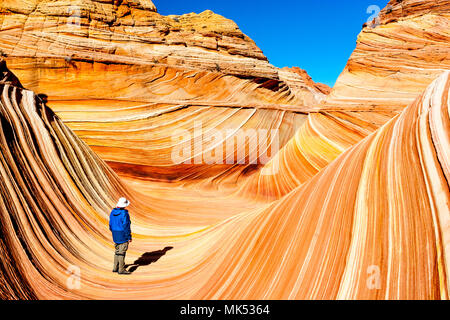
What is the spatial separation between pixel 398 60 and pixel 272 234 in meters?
6.90

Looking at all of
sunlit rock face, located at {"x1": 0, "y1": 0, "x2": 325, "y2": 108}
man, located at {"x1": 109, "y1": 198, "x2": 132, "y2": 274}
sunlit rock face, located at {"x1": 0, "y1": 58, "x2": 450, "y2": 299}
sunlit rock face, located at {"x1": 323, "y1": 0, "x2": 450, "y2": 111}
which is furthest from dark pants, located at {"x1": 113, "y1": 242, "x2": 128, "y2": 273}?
sunlit rock face, located at {"x1": 0, "y1": 0, "x2": 325, "y2": 108}

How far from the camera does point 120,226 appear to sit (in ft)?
10.7

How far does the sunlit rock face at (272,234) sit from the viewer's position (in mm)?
2039

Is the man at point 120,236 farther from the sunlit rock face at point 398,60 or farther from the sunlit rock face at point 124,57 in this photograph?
the sunlit rock face at point 124,57

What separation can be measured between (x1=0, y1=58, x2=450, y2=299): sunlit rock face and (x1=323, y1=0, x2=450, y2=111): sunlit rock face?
4251 millimetres

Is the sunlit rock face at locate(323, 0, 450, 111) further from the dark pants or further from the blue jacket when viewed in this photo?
the dark pants

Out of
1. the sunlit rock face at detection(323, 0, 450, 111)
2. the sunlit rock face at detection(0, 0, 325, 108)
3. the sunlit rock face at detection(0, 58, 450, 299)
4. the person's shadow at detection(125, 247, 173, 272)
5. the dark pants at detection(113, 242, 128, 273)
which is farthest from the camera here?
the sunlit rock face at detection(0, 0, 325, 108)

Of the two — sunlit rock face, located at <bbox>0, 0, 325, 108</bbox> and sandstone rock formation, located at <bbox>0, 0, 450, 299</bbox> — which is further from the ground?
sunlit rock face, located at <bbox>0, 0, 325, 108</bbox>

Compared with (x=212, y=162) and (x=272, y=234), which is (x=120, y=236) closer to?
(x=272, y=234)

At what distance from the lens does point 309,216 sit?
2.88 meters

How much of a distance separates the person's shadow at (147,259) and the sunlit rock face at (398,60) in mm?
5936

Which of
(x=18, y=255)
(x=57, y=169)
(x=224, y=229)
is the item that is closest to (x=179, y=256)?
(x=224, y=229)

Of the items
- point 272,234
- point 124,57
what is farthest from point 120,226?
point 124,57

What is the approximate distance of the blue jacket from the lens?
3.23m
